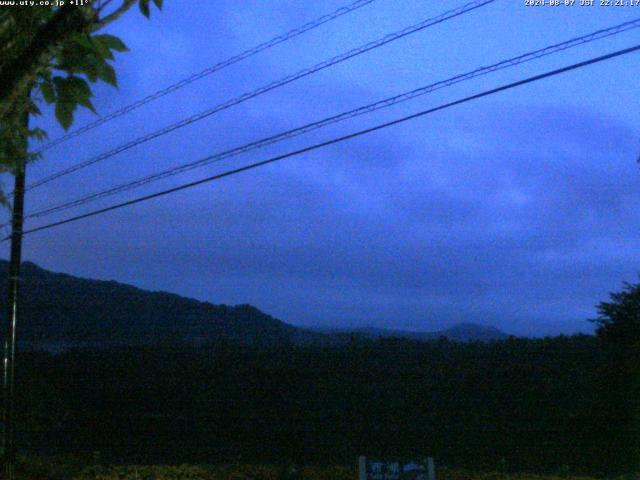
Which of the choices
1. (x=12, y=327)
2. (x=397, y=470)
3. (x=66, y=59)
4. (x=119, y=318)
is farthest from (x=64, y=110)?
(x=119, y=318)

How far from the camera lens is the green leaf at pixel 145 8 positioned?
142 inches

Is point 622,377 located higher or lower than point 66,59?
lower

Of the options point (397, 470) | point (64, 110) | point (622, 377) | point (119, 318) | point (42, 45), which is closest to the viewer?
point (42, 45)

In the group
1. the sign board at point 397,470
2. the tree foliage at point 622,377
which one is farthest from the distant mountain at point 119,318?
the sign board at point 397,470

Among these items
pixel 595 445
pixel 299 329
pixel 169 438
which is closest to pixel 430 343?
pixel 595 445

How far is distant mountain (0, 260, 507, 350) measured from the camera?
23.4m

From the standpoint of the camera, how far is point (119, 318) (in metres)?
25.1

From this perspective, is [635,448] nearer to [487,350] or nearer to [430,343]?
[487,350]

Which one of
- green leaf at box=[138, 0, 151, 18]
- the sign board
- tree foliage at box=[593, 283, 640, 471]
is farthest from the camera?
tree foliage at box=[593, 283, 640, 471]

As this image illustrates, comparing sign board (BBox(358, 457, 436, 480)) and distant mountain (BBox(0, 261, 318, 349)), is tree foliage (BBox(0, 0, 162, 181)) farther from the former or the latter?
distant mountain (BBox(0, 261, 318, 349))

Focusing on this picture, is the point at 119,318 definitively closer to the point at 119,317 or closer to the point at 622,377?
the point at 119,317

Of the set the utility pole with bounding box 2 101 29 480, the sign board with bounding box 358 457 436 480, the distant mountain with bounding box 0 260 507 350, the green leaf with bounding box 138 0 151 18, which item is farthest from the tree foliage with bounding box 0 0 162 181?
the distant mountain with bounding box 0 260 507 350

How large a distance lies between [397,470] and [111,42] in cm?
669

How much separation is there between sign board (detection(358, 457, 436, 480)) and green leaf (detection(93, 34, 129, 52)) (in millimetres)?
6500
